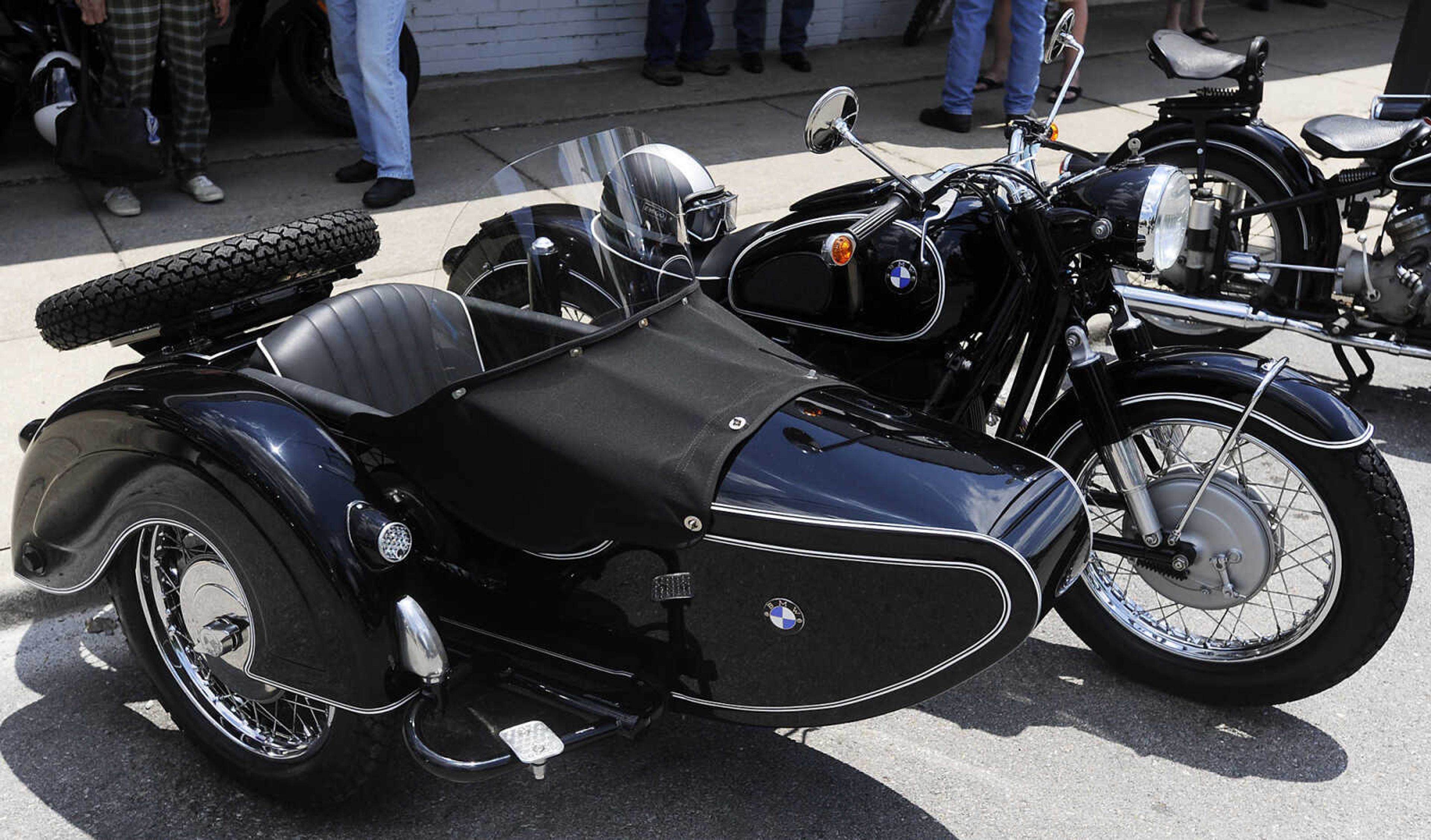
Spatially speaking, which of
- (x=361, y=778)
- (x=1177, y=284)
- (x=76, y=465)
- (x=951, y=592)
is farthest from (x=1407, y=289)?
(x=76, y=465)

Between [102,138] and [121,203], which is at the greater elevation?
[102,138]

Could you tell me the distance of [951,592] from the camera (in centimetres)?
228

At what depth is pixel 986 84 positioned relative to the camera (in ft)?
26.0

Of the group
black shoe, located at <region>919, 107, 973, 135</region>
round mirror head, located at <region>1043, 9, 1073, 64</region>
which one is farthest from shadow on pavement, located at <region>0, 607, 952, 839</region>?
black shoe, located at <region>919, 107, 973, 135</region>

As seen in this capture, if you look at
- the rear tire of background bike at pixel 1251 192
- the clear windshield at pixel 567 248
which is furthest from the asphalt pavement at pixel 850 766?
the rear tire of background bike at pixel 1251 192

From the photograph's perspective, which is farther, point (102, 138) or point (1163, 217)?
point (102, 138)

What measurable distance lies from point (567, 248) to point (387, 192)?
3.50 metres

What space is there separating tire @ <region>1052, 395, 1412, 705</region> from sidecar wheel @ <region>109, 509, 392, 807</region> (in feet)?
5.67

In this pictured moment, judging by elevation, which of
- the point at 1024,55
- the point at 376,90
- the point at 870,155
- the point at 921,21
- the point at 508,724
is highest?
the point at 870,155

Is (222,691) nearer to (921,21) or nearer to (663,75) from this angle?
(663,75)

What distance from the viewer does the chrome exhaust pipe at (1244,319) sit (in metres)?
4.48

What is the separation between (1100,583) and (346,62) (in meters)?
4.16

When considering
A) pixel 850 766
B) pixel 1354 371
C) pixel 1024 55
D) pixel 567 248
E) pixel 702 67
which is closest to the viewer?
pixel 567 248

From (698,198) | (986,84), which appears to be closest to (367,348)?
(698,198)
